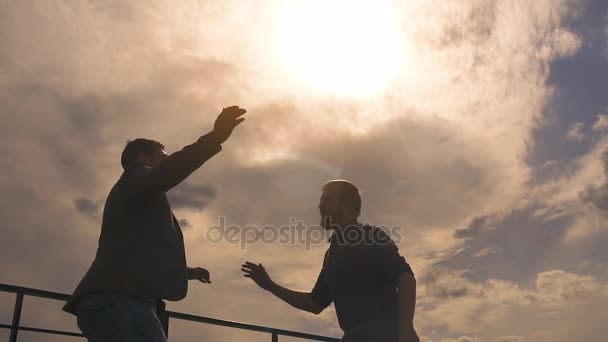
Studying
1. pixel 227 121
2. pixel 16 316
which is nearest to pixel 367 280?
pixel 227 121

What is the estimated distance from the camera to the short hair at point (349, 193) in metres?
3.53

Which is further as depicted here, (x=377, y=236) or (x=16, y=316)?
(x=16, y=316)

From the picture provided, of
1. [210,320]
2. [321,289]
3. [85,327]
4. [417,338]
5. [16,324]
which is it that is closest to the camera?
[85,327]

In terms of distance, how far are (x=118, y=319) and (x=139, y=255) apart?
0.29 m

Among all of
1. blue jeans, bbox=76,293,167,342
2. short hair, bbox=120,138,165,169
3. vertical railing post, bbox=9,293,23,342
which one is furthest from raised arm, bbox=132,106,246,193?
vertical railing post, bbox=9,293,23,342

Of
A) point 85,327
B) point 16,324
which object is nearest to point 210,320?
point 16,324

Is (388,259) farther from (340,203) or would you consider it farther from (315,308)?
(315,308)

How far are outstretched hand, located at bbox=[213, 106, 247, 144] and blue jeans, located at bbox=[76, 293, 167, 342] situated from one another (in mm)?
782

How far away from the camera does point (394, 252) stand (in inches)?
124

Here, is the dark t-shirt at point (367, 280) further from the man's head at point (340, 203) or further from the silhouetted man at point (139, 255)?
the silhouetted man at point (139, 255)

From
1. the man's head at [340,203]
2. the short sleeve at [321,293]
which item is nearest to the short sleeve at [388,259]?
the man's head at [340,203]

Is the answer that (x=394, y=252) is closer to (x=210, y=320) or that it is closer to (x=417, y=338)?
(x=417, y=338)

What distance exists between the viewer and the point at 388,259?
311cm

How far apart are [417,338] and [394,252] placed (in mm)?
480
